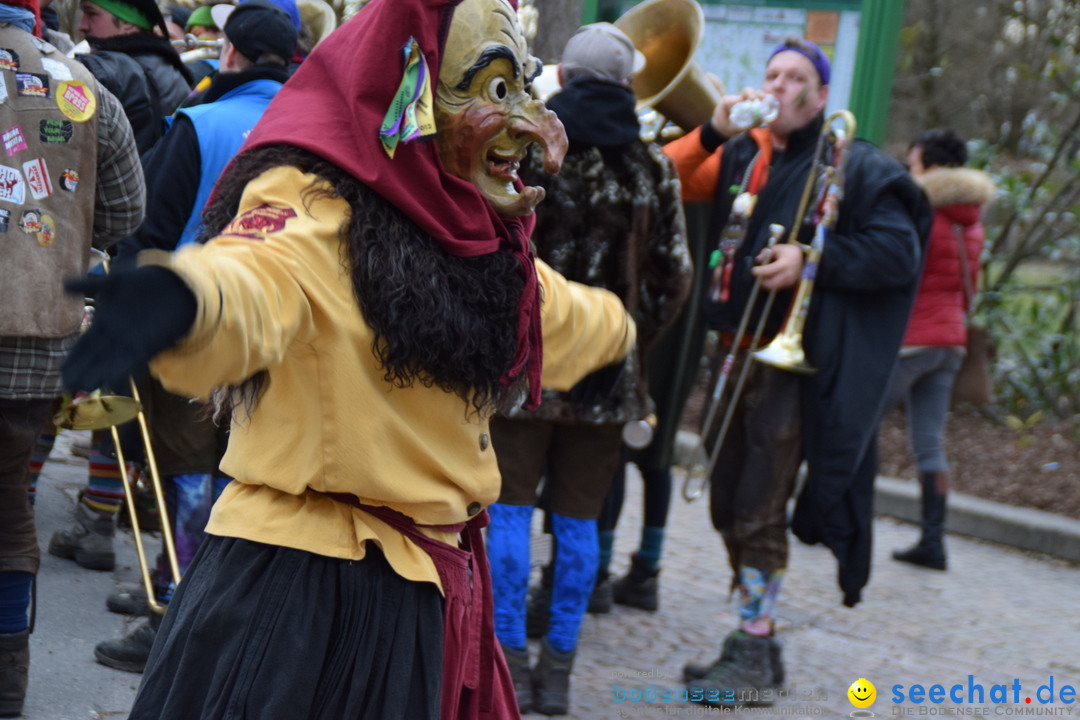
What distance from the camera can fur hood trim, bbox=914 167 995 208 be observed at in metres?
6.29

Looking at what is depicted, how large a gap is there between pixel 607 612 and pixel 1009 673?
1.62m

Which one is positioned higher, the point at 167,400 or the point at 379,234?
the point at 379,234

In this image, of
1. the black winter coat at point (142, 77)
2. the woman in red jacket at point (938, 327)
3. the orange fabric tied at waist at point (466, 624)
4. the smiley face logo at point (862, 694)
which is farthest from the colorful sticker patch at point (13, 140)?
the woman in red jacket at point (938, 327)

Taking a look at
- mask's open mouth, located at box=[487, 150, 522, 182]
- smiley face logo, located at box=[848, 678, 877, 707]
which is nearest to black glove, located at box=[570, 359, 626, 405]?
mask's open mouth, located at box=[487, 150, 522, 182]

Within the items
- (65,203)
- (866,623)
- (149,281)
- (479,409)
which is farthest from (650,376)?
(149,281)

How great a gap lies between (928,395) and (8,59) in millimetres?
4974

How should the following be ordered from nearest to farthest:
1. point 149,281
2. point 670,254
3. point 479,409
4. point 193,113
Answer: point 149,281 < point 479,409 < point 193,113 < point 670,254

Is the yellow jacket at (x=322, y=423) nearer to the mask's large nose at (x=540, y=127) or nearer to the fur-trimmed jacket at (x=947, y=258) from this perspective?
the mask's large nose at (x=540, y=127)

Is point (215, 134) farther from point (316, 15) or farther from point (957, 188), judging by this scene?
point (957, 188)

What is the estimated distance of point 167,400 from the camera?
3777 millimetres

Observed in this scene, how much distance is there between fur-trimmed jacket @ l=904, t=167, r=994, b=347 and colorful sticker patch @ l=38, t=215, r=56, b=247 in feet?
14.9

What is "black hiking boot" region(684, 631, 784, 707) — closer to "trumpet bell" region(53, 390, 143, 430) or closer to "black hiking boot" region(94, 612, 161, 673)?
"black hiking boot" region(94, 612, 161, 673)

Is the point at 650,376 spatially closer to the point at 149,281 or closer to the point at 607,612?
the point at 607,612

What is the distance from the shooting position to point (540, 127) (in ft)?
7.18
